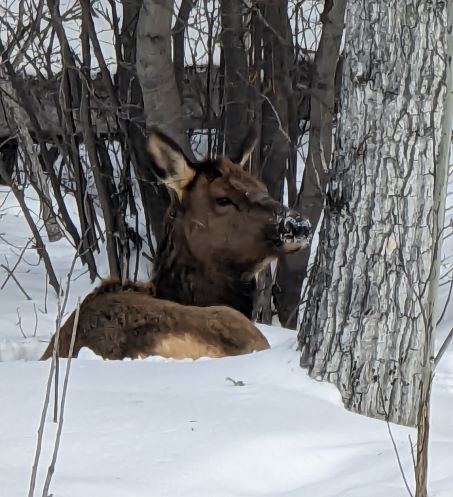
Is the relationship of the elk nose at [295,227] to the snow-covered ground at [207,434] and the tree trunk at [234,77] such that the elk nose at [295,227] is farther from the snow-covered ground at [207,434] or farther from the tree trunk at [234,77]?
the snow-covered ground at [207,434]

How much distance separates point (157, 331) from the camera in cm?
606

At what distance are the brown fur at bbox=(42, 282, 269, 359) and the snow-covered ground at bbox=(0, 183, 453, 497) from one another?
0.86 metres

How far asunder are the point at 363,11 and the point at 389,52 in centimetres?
21

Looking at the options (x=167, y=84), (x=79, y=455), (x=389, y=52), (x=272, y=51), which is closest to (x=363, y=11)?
(x=389, y=52)

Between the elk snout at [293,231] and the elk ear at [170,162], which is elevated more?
the elk ear at [170,162]

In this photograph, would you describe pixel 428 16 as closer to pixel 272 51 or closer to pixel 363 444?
pixel 363 444

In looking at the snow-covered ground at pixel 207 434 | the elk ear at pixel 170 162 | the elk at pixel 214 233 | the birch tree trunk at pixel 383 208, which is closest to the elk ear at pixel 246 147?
the elk at pixel 214 233

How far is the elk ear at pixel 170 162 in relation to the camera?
7.14 metres

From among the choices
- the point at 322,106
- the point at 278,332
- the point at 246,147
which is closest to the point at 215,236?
the point at 246,147

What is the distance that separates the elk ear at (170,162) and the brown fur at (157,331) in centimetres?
114

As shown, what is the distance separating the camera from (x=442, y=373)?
17.9ft

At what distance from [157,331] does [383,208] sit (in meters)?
1.89

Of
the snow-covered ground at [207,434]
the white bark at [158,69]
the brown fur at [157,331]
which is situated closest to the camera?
the snow-covered ground at [207,434]

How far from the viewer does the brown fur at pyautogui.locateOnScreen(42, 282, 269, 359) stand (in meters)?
6.02
